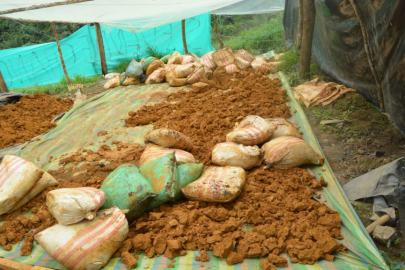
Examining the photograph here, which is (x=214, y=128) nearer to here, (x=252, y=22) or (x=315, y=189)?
(x=315, y=189)

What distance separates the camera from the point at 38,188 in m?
2.67

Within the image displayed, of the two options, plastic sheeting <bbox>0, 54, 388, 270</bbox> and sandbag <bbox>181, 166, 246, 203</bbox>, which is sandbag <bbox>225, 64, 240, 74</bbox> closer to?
plastic sheeting <bbox>0, 54, 388, 270</bbox>

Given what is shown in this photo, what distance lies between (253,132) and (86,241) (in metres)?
1.67

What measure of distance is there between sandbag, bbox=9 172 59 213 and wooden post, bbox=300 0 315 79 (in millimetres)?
4179

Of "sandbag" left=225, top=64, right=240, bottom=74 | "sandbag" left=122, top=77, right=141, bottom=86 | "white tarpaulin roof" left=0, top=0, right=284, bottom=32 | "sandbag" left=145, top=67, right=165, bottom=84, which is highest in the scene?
"white tarpaulin roof" left=0, top=0, right=284, bottom=32

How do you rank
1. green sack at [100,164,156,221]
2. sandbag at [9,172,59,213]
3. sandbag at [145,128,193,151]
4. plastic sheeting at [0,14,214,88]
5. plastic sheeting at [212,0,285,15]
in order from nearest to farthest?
green sack at [100,164,156,221] → sandbag at [9,172,59,213] → sandbag at [145,128,193,151] → plastic sheeting at [212,0,285,15] → plastic sheeting at [0,14,214,88]

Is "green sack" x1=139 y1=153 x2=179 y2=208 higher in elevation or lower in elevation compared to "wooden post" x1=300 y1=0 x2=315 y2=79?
lower

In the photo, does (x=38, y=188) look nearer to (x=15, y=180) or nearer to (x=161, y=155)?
(x=15, y=180)

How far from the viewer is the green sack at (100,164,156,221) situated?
218 cm

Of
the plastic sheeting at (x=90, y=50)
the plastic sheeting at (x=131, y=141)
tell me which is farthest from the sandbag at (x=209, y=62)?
the plastic sheeting at (x=90, y=50)

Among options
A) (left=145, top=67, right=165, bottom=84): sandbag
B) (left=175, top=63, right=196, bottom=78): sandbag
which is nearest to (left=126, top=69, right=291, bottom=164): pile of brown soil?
(left=175, top=63, right=196, bottom=78): sandbag

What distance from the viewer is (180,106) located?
14.8 feet

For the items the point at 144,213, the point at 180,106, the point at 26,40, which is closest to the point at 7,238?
the point at 144,213

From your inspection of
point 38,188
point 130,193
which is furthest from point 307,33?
point 38,188
